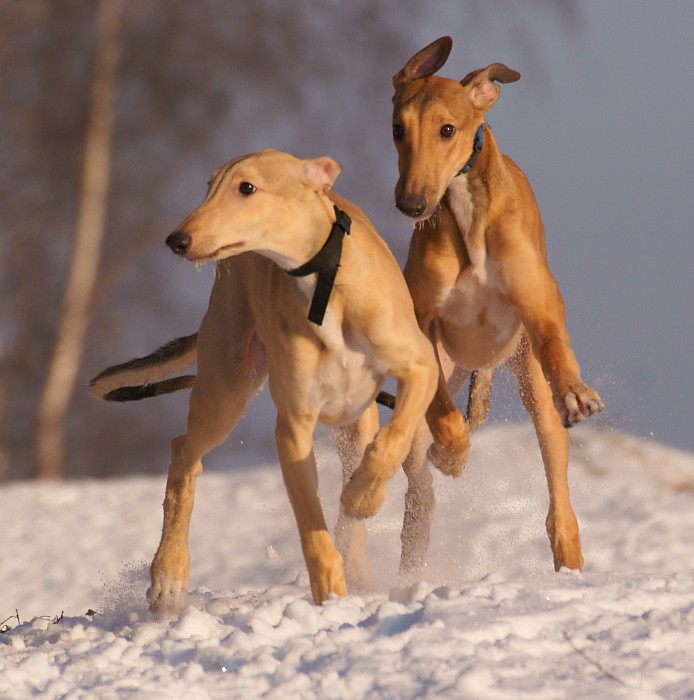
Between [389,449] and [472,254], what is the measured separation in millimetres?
1322

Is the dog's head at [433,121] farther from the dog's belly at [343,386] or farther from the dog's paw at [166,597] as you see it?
the dog's paw at [166,597]

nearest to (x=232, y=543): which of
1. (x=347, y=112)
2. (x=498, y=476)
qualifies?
(x=498, y=476)

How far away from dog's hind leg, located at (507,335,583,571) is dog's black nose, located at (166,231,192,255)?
7.85 feet

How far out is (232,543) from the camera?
998cm

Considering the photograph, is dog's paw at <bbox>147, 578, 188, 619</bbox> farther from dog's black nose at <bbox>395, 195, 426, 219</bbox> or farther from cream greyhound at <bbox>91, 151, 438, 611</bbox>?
dog's black nose at <bbox>395, 195, 426, 219</bbox>

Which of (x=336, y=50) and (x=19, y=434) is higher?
(x=336, y=50)

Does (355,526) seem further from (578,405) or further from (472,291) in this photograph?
(578,405)

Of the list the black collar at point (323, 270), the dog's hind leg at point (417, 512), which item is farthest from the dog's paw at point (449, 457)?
the black collar at point (323, 270)

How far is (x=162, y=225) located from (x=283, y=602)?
982 centimetres

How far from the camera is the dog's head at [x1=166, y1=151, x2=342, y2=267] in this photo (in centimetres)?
427

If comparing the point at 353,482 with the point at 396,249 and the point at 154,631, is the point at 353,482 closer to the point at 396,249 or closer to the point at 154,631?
the point at 154,631

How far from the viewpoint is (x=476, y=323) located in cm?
577

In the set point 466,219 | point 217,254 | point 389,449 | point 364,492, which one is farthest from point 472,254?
point 217,254

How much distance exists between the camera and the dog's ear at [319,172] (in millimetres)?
4586
